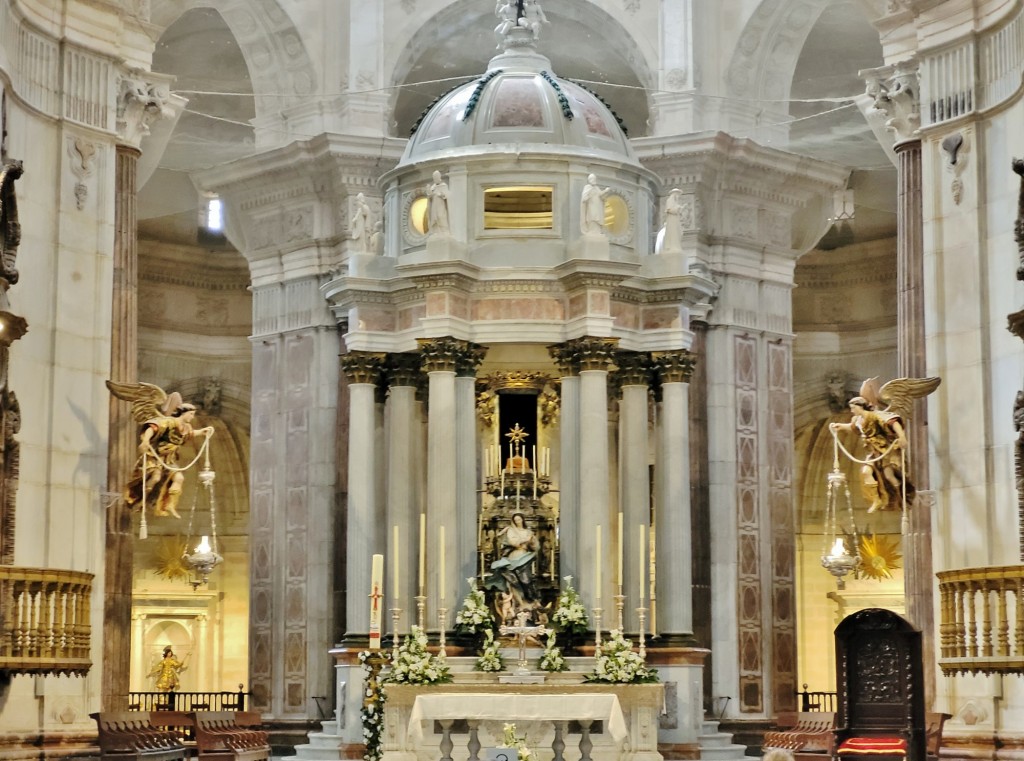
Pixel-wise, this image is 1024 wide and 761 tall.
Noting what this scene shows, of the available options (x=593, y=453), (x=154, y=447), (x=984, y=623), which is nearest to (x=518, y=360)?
(x=593, y=453)

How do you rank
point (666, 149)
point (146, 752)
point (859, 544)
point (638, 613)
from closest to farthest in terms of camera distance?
point (146, 752) → point (638, 613) → point (666, 149) → point (859, 544)

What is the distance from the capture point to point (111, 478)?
2208cm

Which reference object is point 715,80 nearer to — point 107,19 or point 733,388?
point 733,388

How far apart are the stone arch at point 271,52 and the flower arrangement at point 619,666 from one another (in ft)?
34.3

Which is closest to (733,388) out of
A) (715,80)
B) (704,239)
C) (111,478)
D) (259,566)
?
(704,239)

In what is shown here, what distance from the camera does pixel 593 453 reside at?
23.1m

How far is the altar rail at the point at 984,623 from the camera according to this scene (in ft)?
58.6

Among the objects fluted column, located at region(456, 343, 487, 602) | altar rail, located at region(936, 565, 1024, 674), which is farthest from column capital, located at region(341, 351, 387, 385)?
altar rail, located at region(936, 565, 1024, 674)

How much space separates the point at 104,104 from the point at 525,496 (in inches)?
270

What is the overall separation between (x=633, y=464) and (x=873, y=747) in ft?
18.8

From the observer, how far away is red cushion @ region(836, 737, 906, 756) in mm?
18859

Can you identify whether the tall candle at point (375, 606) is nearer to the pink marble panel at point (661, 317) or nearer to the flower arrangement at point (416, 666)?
the flower arrangement at point (416, 666)

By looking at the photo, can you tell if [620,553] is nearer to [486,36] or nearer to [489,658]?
[489,658]

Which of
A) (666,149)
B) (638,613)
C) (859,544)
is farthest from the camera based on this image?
(859,544)
